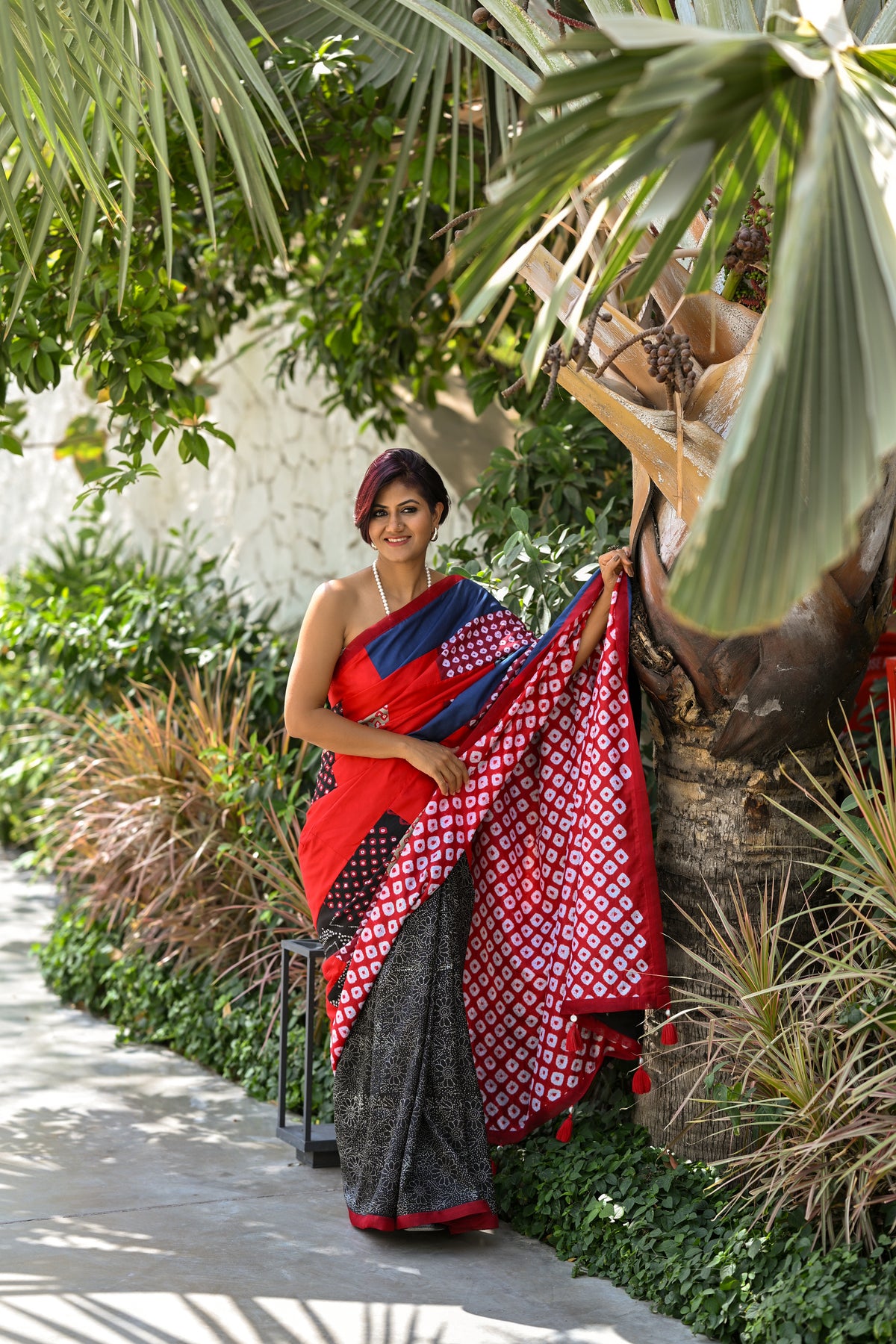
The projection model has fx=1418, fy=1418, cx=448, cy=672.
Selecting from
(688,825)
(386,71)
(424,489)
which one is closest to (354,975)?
(688,825)

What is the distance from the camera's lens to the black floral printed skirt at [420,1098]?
3.47m

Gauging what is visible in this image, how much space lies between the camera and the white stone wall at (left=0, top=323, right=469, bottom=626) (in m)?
7.28

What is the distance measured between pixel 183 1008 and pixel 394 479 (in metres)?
2.49

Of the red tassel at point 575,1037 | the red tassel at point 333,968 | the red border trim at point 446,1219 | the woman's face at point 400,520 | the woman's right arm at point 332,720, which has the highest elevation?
the woman's face at point 400,520

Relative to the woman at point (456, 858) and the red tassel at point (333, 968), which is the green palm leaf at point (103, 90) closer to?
the woman at point (456, 858)

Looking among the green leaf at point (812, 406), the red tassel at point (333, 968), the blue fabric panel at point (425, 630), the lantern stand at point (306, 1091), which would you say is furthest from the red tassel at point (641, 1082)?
the green leaf at point (812, 406)

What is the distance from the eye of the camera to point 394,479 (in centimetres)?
363

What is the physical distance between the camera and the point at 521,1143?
3.84 metres

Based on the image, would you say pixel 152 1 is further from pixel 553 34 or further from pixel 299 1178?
pixel 299 1178

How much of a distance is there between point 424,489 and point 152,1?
4.45 feet

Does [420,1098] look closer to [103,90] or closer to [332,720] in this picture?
[332,720]

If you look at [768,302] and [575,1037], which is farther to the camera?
[575,1037]

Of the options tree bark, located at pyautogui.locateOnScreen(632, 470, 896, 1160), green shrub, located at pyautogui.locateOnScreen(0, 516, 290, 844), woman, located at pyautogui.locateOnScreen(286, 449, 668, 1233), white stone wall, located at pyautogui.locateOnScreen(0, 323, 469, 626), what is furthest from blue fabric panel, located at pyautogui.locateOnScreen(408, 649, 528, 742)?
white stone wall, located at pyautogui.locateOnScreen(0, 323, 469, 626)

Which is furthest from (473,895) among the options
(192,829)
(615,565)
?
(192,829)
